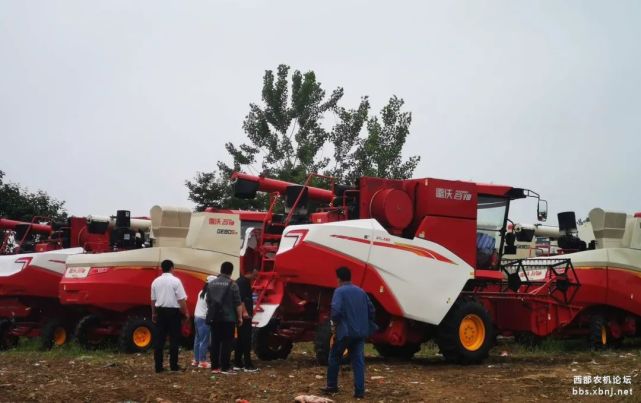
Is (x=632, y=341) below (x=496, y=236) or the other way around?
below

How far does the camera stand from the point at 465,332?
13.4 m

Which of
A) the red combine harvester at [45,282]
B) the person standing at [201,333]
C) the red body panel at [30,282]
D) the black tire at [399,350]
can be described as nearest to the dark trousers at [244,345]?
the person standing at [201,333]

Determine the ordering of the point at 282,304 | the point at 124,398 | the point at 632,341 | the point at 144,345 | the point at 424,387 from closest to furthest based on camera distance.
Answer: the point at 124,398 < the point at 424,387 < the point at 282,304 < the point at 144,345 < the point at 632,341

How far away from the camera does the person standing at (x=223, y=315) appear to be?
39.9ft

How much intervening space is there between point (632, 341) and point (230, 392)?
40.8 feet

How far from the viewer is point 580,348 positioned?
16.9 meters

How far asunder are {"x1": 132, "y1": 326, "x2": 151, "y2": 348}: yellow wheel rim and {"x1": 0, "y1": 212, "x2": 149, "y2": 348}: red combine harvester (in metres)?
2.70

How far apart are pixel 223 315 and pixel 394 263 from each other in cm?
282

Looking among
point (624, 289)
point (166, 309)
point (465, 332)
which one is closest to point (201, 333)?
point (166, 309)

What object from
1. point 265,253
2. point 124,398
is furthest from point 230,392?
point 265,253

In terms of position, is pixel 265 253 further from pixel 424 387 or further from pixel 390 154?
pixel 390 154

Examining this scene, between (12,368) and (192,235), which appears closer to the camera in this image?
(12,368)

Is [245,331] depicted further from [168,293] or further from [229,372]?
[168,293]

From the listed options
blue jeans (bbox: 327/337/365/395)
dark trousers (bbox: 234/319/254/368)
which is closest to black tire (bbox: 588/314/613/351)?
dark trousers (bbox: 234/319/254/368)
